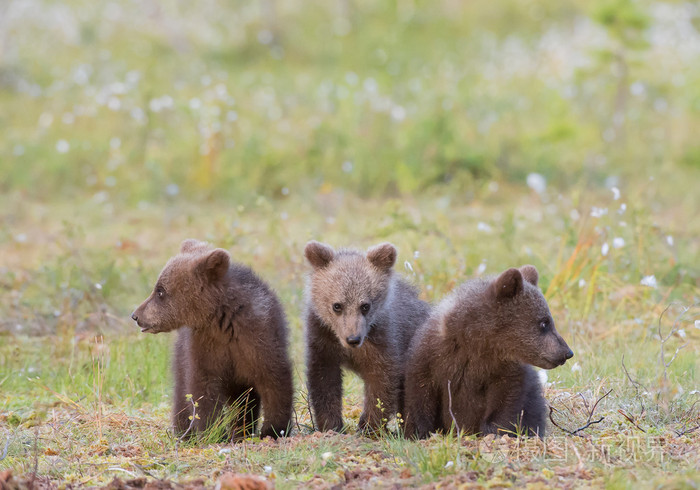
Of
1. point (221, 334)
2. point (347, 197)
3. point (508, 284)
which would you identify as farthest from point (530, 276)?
point (347, 197)

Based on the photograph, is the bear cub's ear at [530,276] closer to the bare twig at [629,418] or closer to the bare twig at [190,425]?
the bare twig at [629,418]

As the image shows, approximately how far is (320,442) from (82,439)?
4.58 ft

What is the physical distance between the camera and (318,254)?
5500 mm

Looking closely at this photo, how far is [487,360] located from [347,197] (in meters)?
6.56

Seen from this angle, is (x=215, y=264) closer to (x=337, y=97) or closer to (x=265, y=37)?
(x=337, y=97)

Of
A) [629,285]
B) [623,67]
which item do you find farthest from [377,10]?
[629,285]

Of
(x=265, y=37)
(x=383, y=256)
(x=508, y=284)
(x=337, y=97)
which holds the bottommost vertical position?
(x=508, y=284)

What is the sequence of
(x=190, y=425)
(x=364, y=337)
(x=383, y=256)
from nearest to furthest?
(x=190, y=425) → (x=364, y=337) → (x=383, y=256)

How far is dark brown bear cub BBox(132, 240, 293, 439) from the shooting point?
16.8ft

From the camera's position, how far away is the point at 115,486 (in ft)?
12.9

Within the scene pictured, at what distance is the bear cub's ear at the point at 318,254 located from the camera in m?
5.48

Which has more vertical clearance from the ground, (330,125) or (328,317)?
(330,125)

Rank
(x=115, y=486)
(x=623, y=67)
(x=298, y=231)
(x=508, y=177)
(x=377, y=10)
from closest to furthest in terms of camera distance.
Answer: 1. (x=115, y=486)
2. (x=298, y=231)
3. (x=508, y=177)
4. (x=623, y=67)
5. (x=377, y=10)

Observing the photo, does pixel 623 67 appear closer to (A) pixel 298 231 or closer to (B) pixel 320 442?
(A) pixel 298 231
